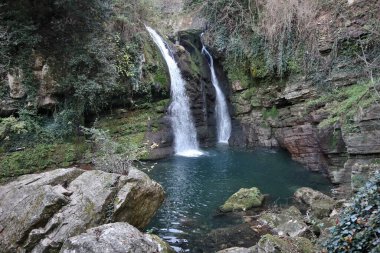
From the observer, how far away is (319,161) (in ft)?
37.4

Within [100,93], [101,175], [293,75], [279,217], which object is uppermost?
[293,75]

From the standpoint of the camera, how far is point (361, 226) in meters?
3.58

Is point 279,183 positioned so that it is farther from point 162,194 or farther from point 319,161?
point 162,194

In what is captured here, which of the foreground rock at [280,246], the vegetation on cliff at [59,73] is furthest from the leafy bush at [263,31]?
the foreground rock at [280,246]

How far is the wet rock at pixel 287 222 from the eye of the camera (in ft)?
21.1

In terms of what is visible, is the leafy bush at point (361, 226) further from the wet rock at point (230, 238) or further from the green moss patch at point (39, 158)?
the green moss patch at point (39, 158)

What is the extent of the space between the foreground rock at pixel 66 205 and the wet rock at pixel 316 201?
368 centimetres

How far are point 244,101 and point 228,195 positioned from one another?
7898 mm

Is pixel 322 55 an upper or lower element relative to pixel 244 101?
upper

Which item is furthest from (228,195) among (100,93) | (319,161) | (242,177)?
(100,93)

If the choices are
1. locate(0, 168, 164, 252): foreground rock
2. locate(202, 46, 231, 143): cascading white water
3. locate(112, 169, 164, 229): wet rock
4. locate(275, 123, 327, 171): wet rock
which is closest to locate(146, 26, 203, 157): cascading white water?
locate(202, 46, 231, 143): cascading white water

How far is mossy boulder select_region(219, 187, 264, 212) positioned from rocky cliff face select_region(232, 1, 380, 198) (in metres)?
2.36

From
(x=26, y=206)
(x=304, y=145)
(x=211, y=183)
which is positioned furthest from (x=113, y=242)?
(x=304, y=145)

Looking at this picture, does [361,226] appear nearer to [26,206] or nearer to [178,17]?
[26,206]
